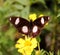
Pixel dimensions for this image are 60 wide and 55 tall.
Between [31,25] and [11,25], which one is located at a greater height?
[31,25]

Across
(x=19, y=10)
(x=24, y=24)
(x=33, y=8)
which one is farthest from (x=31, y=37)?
(x=33, y=8)

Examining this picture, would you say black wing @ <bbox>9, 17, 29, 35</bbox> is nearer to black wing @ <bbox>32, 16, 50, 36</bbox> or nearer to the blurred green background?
black wing @ <bbox>32, 16, 50, 36</bbox>

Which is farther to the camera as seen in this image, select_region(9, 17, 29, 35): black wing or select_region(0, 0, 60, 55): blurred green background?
select_region(0, 0, 60, 55): blurred green background

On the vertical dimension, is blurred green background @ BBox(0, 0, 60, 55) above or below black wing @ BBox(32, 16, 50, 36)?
below

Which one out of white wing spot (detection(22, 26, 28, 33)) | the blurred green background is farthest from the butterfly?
the blurred green background

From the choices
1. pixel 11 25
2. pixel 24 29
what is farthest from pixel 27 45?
pixel 11 25

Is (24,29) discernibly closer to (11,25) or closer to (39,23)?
(39,23)

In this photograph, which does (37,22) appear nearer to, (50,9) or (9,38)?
(9,38)
